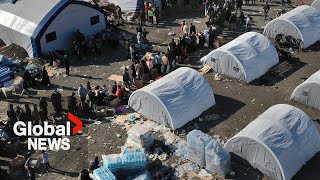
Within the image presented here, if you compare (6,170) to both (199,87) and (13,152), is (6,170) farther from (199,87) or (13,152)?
(199,87)

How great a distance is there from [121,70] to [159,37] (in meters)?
4.96

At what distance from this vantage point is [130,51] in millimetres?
25938

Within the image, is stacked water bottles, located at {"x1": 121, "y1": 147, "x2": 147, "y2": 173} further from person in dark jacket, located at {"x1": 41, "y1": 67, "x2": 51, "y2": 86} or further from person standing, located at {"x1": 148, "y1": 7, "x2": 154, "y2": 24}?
person standing, located at {"x1": 148, "y1": 7, "x2": 154, "y2": 24}

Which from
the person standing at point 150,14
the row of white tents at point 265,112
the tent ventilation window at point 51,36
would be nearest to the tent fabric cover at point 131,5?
the person standing at point 150,14

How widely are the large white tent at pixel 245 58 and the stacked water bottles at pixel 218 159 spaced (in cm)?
711

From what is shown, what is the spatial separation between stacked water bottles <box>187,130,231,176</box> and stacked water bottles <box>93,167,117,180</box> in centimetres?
343

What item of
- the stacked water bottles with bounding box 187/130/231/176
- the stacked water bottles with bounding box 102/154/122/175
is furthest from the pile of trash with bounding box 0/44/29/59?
the stacked water bottles with bounding box 187/130/231/176

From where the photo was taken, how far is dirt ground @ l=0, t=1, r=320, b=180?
1836cm

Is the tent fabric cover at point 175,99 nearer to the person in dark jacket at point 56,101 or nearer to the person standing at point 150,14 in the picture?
the person in dark jacket at point 56,101

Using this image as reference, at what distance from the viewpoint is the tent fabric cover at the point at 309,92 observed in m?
20.8

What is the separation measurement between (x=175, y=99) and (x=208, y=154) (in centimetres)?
372

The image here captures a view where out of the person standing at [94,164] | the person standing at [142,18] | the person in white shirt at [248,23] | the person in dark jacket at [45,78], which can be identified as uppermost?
the person standing at [142,18]

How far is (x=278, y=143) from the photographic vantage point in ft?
55.9

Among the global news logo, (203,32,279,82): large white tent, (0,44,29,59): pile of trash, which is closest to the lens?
the global news logo
